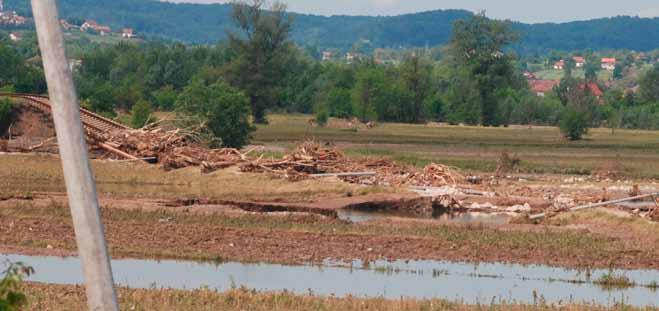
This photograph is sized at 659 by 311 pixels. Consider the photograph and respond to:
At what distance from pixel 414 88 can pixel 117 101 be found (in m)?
29.0

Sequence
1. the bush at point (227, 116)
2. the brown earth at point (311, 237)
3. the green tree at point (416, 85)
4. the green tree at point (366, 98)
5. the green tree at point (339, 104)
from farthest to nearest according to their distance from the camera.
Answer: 1. the green tree at point (339, 104)
2. the green tree at point (416, 85)
3. the green tree at point (366, 98)
4. the bush at point (227, 116)
5. the brown earth at point (311, 237)

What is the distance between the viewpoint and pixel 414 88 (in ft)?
349

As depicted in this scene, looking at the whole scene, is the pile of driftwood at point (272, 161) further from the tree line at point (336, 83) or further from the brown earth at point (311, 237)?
the tree line at point (336, 83)

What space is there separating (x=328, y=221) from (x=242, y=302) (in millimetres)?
12645

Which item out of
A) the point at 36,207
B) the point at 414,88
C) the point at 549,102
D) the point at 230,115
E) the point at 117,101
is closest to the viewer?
the point at 36,207

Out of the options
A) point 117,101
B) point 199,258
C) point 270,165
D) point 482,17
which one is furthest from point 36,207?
point 482,17

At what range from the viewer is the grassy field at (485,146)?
51109 millimetres

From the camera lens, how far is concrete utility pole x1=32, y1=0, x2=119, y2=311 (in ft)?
27.3

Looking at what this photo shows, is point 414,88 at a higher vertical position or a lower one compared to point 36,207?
lower

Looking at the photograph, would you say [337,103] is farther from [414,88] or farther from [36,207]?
[36,207]

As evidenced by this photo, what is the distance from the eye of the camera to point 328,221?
91.9ft

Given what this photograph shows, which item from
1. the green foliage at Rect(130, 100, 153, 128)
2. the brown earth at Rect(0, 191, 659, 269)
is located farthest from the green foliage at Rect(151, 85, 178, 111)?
the brown earth at Rect(0, 191, 659, 269)

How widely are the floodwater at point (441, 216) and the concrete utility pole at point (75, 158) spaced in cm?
2083

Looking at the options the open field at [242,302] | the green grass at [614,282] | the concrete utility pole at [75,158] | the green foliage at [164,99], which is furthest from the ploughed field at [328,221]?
the green foliage at [164,99]
